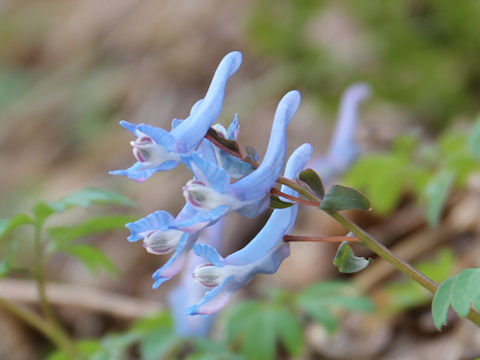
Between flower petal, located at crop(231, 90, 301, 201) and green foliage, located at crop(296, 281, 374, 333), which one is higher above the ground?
flower petal, located at crop(231, 90, 301, 201)

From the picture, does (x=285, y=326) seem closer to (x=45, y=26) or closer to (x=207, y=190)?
(x=207, y=190)

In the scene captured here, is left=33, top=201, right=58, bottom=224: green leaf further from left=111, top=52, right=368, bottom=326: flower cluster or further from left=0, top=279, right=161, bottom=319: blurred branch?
left=0, top=279, right=161, bottom=319: blurred branch

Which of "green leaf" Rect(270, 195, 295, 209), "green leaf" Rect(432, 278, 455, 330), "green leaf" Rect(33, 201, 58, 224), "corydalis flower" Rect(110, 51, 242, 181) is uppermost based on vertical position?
"corydalis flower" Rect(110, 51, 242, 181)

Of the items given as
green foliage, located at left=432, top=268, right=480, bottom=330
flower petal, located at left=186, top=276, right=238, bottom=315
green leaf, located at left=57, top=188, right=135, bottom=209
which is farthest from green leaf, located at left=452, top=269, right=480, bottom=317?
green leaf, located at left=57, top=188, right=135, bottom=209

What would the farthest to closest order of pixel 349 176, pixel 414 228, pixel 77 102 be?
1. pixel 77 102
2. pixel 414 228
3. pixel 349 176

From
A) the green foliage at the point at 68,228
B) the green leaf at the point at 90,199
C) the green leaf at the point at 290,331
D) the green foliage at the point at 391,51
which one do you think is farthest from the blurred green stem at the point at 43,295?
the green foliage at the point at 391,51

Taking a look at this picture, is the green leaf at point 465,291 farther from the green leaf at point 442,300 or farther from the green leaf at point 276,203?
the green leaf at point 276,203

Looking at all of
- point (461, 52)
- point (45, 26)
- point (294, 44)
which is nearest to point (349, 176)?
point (461, 52)
